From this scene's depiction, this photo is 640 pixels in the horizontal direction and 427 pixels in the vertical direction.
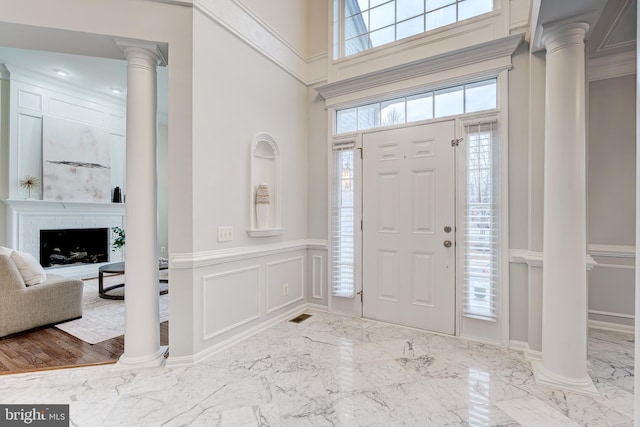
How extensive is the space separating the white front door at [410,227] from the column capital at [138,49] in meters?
2.13

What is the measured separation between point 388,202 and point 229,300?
1872mm

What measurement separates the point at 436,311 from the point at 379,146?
5.90 feet

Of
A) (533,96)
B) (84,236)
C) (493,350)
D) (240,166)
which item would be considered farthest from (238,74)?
(84,236)

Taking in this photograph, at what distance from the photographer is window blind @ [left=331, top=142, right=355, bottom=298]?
3508 mm

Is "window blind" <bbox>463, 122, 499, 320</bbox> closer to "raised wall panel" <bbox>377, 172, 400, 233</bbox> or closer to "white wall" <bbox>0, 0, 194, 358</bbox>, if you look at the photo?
"raised wall panel" <bbox>377, 172, 400, 233</bbox>

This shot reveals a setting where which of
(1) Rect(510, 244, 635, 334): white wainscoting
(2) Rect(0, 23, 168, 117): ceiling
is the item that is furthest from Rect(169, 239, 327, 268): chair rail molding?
(1) Rect(510, 244, 635, 334): white wainscoting

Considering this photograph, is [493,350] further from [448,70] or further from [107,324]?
[107,324]

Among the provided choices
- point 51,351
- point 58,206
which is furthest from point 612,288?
point 58,206

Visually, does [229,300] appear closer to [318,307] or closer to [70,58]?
[318,307]

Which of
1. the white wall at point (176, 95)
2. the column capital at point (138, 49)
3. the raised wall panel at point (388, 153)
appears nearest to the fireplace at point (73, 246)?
the white wall at point (176, 95)

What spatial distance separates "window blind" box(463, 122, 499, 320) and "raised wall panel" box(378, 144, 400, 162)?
2.23 ft

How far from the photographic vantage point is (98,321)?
332 cm

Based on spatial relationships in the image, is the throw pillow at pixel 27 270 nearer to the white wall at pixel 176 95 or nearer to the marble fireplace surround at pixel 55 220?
the white wall at pixel 176 95

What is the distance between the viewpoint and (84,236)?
5.70 meters
